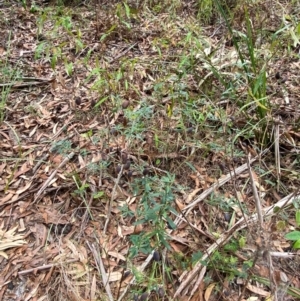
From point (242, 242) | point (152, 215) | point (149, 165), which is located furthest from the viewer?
point (149, 165)

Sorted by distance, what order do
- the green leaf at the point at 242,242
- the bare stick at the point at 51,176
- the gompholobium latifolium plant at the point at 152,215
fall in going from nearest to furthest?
the gompholobium latifolium plant at the point at 152,215 < the green leaf at the point at 242,242 < the bare stick at the point at 51,176

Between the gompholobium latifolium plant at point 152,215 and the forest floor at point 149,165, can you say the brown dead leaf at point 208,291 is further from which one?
the gompholobium latifolium plant at point 152,215

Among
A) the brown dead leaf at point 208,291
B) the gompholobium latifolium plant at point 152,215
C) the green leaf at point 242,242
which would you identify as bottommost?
the brown dead leaf at point 208,291

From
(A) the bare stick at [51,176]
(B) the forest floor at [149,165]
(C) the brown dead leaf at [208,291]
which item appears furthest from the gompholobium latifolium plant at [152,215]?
(A) the bare stick at [51,176]

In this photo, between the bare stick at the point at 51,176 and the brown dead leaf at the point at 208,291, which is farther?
the bare stick at the point at 51,176

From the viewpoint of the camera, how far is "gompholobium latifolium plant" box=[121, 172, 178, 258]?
116 cm

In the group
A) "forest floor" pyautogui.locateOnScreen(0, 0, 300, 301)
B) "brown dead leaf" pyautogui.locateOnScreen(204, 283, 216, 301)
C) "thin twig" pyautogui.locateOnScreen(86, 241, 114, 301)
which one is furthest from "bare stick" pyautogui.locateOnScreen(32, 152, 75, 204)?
"brown dead leaf" pyautogui.locateOnScreen(204, 283, 216, 301)

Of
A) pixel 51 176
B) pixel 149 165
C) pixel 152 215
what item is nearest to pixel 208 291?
pixel 152 215

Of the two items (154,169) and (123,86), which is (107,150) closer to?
(154,169)

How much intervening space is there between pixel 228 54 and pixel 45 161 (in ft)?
3.98

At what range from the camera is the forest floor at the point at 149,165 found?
4.09 feet

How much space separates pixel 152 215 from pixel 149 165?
1.38 ft

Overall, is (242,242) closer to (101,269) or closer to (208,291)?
(208,291)

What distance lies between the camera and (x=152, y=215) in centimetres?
118
